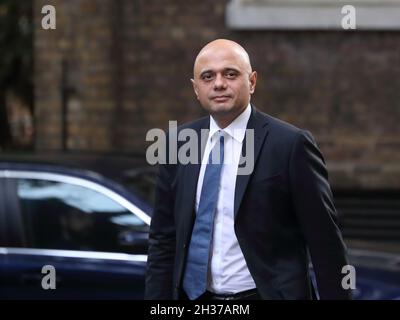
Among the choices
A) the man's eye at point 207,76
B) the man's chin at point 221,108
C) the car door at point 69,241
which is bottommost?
the car door at point 69,241

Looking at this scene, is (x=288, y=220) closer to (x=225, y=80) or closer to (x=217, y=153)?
(x=217, y=153)

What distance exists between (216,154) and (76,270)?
1.97m

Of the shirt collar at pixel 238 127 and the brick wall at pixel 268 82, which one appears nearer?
the shirt collar at pixel 238 127

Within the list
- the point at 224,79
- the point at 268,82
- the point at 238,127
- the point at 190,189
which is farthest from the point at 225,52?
the point at 268,82

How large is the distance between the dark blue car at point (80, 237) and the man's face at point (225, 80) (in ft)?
6.10

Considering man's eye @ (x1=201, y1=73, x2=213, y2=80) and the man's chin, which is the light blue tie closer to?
the man's chin

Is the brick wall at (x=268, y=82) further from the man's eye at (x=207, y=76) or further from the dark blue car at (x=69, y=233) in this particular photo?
the man's eye at (x=207, y=76)

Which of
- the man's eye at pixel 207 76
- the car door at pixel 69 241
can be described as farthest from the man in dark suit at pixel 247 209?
the car door at pixel 69 241

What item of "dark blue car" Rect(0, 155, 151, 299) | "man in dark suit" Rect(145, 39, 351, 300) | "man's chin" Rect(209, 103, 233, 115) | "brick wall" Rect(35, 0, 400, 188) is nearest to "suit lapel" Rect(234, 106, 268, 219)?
"man in dark suit" Rect(145, 39, 351, 300)

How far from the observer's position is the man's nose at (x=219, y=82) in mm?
3014

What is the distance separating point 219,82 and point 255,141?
0.82 feet
